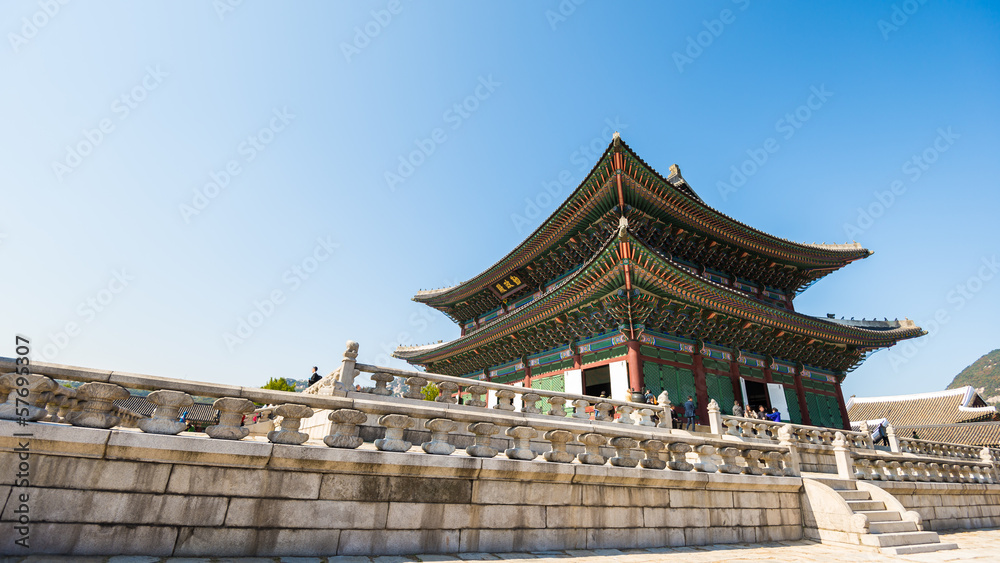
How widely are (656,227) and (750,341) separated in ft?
20.1

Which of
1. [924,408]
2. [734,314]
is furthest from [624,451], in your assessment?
[924,408]

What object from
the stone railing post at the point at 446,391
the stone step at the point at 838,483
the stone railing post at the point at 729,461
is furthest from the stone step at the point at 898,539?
the stone railing post at the point at 446,391

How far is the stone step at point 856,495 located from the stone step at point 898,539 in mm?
1155

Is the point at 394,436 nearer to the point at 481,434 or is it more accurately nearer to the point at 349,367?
the point at 481,434

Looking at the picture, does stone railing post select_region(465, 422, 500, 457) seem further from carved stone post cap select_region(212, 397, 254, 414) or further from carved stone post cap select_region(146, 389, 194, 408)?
carved stone post cap select_region(146, 389, 194, 408)

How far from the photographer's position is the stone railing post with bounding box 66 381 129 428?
4699mm

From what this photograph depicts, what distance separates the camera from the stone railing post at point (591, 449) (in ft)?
23.1

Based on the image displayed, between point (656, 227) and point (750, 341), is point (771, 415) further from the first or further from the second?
point (656, 227)

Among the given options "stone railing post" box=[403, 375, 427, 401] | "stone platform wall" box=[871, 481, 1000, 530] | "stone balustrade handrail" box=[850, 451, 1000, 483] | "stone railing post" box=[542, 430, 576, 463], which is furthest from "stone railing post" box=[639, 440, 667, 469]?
"stone platform wall" box=[871, 481, 1000, 530]

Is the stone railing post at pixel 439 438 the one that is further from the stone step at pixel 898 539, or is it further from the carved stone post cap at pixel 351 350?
the stone step at pixel 898 539

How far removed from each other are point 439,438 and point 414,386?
3.61 metres

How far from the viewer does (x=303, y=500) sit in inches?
206

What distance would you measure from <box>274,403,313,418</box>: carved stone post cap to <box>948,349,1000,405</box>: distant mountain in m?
125

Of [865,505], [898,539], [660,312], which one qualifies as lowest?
[898,539]
